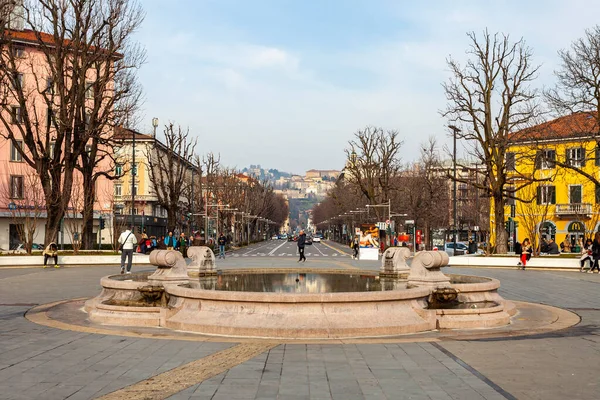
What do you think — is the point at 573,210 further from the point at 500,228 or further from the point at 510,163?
the point at 500,228

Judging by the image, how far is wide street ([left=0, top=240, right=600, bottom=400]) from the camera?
714cm

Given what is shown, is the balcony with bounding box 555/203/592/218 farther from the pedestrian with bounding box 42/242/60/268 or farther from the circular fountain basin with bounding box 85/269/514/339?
the circular fountain basin with bounding box 85/269/514/339

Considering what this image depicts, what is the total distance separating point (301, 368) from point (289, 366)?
0.67 feet

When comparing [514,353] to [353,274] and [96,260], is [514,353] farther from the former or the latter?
[96,260]

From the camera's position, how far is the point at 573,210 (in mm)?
60625

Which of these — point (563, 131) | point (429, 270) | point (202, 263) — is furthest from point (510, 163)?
point (429, 270)

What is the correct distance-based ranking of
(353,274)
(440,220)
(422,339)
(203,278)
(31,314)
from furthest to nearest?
(440,220) < (353,274) < (203,278) < (31,314) < (422,339)

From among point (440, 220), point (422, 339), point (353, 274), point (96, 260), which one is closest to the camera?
point (422, 339)

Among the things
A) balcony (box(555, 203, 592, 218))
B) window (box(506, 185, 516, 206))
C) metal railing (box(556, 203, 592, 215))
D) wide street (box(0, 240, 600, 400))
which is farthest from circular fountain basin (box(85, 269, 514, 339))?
metal railing (box(556, 203, 592, 215))

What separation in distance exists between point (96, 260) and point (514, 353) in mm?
28226

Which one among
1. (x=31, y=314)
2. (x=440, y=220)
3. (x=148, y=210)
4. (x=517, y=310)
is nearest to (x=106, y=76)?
(x=31, y=314)

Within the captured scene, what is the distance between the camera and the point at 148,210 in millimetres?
89375

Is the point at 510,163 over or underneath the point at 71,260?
over

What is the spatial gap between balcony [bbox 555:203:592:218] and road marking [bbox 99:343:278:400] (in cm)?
5507
